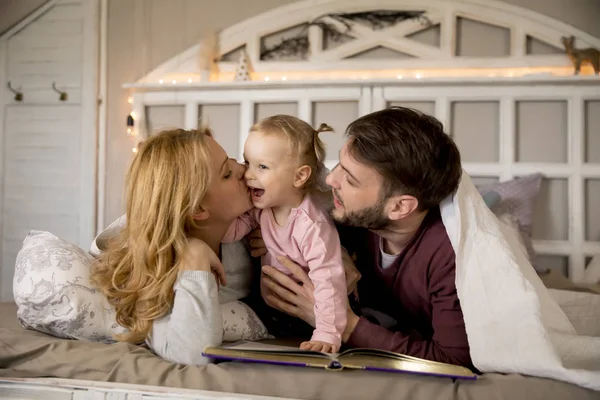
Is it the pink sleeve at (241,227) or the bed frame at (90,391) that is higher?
the pink sleeve at (241,227)

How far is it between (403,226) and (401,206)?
0.23 feet

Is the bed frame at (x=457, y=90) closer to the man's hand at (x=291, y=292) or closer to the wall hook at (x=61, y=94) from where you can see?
the wall hook at (x=61, y=94)

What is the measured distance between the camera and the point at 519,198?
2.68 meters

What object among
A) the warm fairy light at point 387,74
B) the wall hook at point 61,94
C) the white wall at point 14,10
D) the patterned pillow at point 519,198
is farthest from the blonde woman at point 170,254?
the white wall at point 14,10

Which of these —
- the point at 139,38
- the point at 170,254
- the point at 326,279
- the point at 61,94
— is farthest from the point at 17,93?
the point at 326,279

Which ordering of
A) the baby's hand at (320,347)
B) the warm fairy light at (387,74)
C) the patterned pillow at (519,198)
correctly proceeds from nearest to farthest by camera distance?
the baby's hand at (320,347), the patterned pillow at (519,198), the warm fairy light at (387,74)

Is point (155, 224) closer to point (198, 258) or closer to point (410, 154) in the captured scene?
point (198, 258)

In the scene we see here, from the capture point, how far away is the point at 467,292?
49.4 inches

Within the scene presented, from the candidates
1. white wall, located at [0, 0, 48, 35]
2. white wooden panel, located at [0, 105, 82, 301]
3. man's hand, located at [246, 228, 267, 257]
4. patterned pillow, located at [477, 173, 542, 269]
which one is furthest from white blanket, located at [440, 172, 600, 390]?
white wall, located at [0, 0, 48, 35]

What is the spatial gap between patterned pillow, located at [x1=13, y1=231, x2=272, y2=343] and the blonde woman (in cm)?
4

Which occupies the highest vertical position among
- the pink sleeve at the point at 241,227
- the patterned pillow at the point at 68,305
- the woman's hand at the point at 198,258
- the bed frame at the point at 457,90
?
the bed frame at the point at 457,90

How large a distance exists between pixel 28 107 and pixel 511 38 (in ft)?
8.97

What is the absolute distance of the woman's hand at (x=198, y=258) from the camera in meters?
1.35

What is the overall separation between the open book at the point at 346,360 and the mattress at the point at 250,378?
0.08ft
